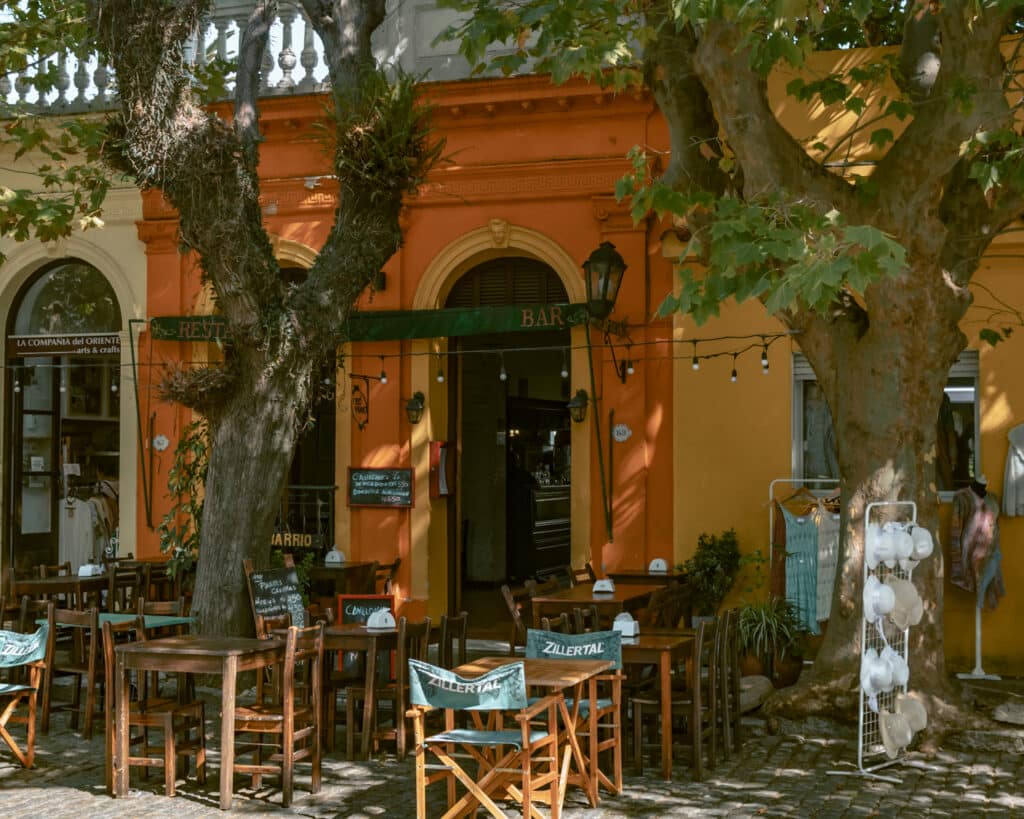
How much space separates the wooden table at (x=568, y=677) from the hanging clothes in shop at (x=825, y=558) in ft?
16.3

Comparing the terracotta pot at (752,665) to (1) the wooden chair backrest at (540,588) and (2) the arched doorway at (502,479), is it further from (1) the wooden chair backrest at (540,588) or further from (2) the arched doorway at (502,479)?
(2) the arched doorway at (502,479)

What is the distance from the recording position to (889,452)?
9352mm

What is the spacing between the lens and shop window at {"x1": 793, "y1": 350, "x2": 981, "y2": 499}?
12.5 m

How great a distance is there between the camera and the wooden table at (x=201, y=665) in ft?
23.9

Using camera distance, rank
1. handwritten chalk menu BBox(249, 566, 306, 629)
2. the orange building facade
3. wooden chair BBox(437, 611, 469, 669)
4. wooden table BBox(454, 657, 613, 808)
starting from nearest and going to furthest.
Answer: wooden table BBox(454, 657, 613, 808) → wooden chair BBox(437, 611, 469, 669) → handwritten chalk menu BBox(249, 566, 306, 629) → the orange building facade

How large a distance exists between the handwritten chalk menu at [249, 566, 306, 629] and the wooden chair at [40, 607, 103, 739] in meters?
1.21

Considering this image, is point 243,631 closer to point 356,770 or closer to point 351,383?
point 356,770

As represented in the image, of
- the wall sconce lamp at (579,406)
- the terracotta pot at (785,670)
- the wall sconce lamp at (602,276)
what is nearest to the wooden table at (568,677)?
the terracotta pot at (785,670)

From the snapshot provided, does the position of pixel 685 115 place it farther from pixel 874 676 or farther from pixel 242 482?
pixel 242 482

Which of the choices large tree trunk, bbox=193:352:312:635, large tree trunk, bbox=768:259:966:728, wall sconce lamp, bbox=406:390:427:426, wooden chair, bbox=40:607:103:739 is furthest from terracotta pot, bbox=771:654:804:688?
wooden chair, bbox=40:607:103:739

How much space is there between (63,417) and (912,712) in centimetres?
1147

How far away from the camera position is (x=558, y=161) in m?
13.8

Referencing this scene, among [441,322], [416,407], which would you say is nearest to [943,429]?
[441,322]

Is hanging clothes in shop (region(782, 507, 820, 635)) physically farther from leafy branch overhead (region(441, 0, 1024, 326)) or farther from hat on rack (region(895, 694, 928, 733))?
hat on rack (region(895, 694, 928, 733))
